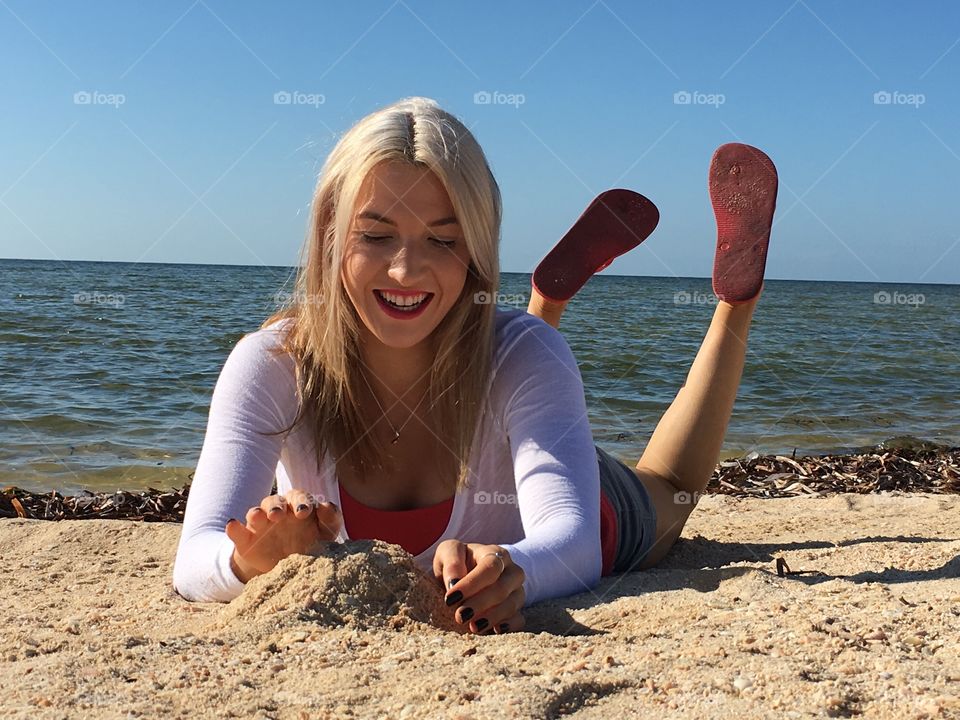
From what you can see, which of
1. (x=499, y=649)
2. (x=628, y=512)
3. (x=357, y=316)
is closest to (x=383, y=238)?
(x=357, y=316)

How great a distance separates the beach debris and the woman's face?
2.38 meters

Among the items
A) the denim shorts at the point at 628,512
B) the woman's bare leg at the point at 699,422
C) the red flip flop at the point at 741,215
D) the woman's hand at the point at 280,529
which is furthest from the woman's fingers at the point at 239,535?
the red flip flop at the point at 741,215

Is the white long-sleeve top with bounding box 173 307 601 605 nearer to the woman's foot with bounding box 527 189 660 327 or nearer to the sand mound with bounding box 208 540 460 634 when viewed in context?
the sand mound with bounding box 208 540 460 634

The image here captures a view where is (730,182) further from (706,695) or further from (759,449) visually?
(759,449)

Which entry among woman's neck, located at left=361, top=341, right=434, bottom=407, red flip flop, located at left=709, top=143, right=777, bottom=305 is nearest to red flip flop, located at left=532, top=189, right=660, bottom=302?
red flip flop, located at left=709, top=143, right=777, bottom=305

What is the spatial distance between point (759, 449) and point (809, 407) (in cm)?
231

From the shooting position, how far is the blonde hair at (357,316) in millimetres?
2502

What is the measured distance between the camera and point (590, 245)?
13.6 feet

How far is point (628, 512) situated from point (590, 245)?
1409 millimetres

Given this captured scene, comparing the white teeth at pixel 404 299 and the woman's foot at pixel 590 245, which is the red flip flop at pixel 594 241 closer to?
the woman's foot at pixel 590 245

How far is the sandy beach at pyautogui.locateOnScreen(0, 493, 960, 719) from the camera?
155 cm

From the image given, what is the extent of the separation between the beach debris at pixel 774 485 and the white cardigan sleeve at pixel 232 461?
2088 mm

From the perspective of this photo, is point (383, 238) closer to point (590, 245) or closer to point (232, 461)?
point (232, 461)

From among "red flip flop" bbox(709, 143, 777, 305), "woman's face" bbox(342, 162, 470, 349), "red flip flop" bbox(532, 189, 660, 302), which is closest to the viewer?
"woman's face" bbox(342, 162, 470, 349)
